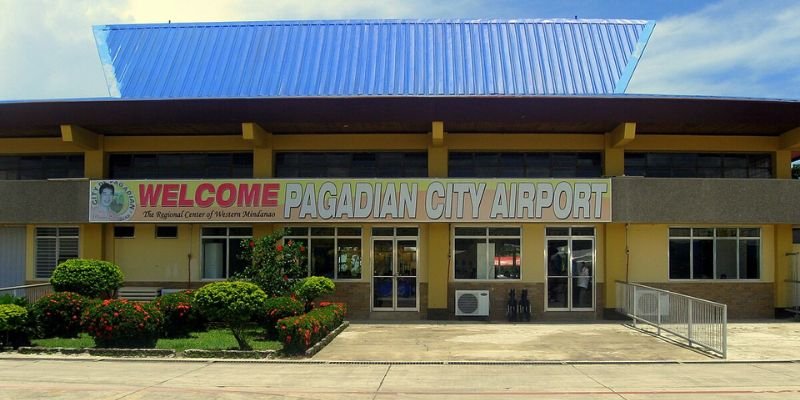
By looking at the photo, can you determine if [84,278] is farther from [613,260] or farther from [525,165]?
[613,260]

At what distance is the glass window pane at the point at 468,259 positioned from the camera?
2145cm

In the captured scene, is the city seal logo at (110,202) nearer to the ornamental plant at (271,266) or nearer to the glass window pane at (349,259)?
the ornamental plant at (271,266)

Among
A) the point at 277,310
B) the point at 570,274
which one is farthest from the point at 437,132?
the point at 277,310

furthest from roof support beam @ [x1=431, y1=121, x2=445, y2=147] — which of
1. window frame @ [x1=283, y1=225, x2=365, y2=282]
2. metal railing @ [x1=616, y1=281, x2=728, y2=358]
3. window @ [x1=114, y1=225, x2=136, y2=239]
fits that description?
window @ [x1=114, y1=225, x2=136, y2=239]

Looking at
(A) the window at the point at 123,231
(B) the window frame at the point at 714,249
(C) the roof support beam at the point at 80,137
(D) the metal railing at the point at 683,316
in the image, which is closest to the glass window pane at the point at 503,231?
(D) the metal railing at the point at 683,316

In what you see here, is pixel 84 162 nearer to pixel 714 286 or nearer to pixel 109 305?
pixel 109 305

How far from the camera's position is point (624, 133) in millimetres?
20266

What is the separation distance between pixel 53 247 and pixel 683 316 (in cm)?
1936

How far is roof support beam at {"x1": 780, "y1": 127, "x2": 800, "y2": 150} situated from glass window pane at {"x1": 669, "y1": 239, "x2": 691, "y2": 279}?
4.30 meters

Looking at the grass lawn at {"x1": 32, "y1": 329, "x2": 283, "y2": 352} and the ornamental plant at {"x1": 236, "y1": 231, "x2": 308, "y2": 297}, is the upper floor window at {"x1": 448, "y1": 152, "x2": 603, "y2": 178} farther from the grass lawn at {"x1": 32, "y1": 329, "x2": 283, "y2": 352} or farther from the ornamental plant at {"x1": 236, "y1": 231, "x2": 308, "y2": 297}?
the grass lawn at {"x1": 32, "y1": 329, "x2": 283, "y2": 352}

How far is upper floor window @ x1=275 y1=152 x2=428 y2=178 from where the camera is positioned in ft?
72.6

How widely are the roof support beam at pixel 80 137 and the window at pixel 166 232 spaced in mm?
3426

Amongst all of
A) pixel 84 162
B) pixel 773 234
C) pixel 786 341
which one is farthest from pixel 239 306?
pixel 773 234

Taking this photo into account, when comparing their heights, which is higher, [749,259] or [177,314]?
[749,259]
